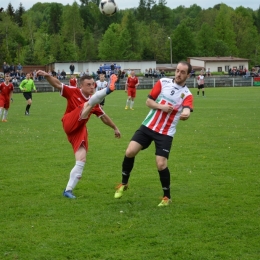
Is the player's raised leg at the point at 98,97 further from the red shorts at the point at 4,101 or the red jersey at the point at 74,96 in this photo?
the red shorts at the point at 4,101

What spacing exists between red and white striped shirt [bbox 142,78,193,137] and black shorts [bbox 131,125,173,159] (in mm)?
69

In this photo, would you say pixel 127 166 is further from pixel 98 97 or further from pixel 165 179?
pixel 98 97

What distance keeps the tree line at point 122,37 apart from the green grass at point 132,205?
79261mm

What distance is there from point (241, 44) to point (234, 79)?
219 ft

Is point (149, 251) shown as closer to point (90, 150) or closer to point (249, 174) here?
point (249, 174)

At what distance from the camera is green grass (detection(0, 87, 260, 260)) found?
6.12m

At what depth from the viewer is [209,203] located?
8.14m

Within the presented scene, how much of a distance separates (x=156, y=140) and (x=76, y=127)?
1370 millimetres

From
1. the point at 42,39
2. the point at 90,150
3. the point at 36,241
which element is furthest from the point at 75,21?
the point at 36,241

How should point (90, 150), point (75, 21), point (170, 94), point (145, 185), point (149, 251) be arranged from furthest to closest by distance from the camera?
1. point (75, 21)
2. point (90, 150)
3. point (145, 185)
4. point (170, 94)
5. point (149, 251)

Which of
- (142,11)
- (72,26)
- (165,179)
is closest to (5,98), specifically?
(165,179)

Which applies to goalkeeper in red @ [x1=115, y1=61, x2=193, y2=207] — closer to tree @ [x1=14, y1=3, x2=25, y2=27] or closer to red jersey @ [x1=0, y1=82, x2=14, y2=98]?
red jersey @ [x1=0, y1=82, x2=14, y2=98]

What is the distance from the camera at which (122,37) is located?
108562mm

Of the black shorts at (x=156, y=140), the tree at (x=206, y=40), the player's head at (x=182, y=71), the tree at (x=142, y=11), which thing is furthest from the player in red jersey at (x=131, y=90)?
the tree at (x=142, y=11)
